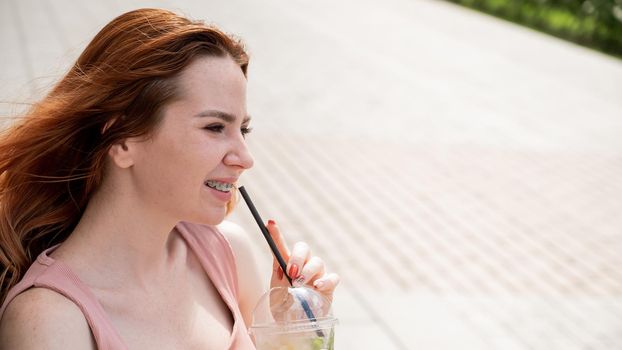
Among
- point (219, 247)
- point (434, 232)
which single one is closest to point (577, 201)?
point (434, 232)

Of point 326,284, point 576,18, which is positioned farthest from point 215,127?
point 576,18

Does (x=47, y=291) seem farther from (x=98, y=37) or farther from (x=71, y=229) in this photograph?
(x=98, y=37)

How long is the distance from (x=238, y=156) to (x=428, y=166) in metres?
5.51

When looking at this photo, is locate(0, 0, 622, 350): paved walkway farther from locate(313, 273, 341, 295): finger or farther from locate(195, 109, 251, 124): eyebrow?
locate(313, 273, 341, 295): finger

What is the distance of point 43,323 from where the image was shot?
169cm

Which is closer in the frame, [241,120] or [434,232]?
[241,120]

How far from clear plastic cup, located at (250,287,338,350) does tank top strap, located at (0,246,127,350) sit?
302 millimetres

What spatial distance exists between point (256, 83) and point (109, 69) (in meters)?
7.24

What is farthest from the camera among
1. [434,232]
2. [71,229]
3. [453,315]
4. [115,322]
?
[434,232]

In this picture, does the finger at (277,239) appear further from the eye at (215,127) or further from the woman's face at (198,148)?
the eye at (215,127)

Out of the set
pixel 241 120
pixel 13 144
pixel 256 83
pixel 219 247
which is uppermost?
pixel 241 120

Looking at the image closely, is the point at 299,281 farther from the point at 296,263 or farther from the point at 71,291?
the point at 71,291

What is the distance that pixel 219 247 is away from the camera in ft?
7.47

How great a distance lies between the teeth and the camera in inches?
76.9
